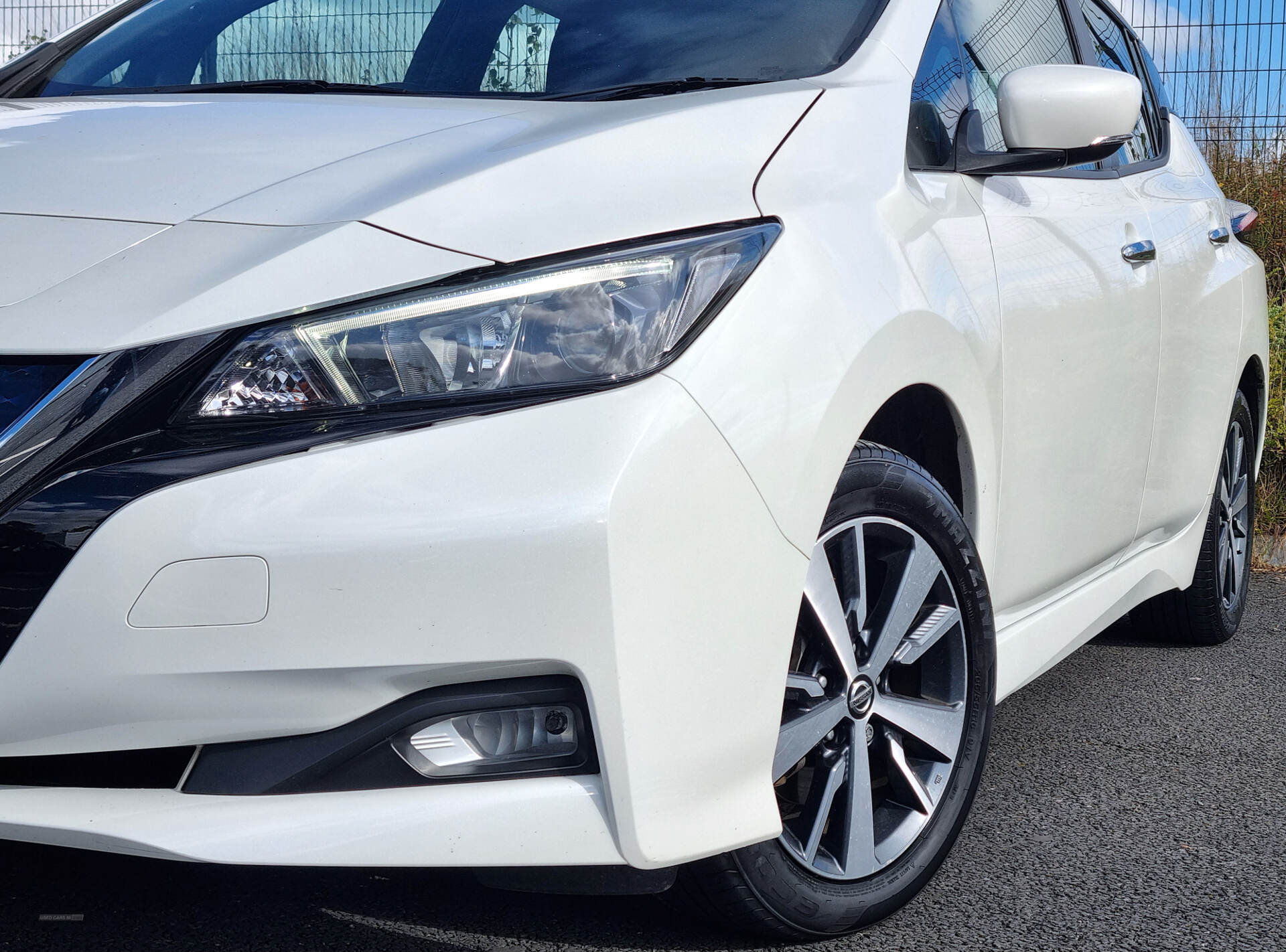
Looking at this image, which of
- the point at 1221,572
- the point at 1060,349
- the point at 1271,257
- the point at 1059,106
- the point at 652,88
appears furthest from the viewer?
the point at 1271,257

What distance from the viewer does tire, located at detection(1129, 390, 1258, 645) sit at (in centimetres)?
365

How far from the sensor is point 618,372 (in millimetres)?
1498

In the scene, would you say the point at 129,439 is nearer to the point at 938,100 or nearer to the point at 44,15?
the point at 938,100

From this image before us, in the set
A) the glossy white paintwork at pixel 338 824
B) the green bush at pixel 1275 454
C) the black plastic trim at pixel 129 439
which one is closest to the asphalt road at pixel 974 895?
the glossy white paintwork at pixel 338 824

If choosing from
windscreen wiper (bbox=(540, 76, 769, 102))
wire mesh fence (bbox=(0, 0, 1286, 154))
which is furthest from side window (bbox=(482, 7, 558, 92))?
wire mesh fence (bbox=(0, 0, 1286, 154))

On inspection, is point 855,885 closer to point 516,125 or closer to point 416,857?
point 416,857

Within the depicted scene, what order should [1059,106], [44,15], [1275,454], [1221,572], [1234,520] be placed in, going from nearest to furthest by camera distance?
1. [1059,106]
2. [1221,572]
3. [1234,520]
4. [1275,454]
5. [44,15]

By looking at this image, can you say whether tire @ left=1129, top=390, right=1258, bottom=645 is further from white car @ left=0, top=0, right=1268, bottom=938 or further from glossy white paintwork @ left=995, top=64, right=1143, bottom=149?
white car @ left=0, top=0, right=1268, bottom=938

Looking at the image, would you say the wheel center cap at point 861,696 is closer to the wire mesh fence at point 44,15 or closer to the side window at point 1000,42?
the side window at point 1000,42

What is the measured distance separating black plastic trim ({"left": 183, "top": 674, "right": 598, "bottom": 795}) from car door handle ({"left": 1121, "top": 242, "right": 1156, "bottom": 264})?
1.63 m

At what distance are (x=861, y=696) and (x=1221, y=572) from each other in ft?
7.16

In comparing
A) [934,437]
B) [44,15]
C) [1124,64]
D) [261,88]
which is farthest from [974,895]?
[44,15]

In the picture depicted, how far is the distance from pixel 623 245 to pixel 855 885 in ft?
3.06

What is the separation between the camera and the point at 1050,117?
7.18ft
